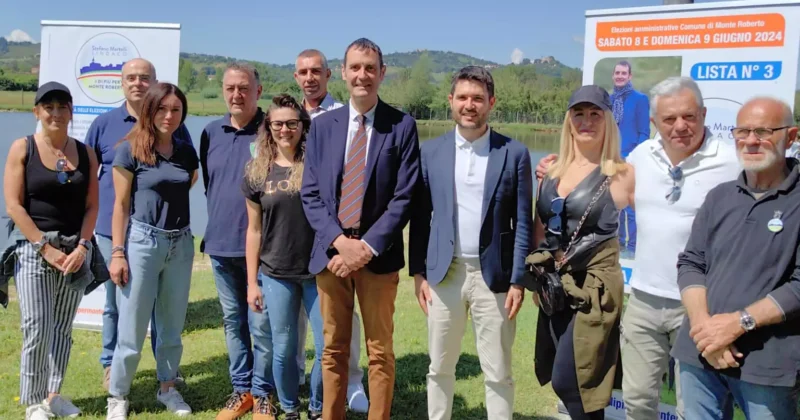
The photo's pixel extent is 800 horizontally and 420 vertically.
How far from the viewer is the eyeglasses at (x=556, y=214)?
299cm

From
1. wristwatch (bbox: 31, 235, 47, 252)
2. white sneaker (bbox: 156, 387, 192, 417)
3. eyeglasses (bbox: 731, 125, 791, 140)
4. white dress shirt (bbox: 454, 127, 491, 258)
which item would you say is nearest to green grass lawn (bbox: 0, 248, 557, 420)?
white sneaker (bbox: 156, 387, 192, 417)

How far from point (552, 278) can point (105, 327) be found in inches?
129

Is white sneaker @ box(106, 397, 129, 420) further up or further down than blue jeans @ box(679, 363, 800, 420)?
further down


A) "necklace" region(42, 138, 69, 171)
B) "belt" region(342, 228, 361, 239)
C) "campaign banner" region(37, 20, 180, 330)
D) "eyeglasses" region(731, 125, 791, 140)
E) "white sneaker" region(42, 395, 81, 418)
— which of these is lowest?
"white sneaker" region(42, 395, 81, 418)

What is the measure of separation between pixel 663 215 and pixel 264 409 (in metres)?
2.49

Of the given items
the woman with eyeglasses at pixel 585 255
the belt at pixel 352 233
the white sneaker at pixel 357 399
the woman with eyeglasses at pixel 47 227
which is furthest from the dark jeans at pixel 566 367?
the woman with eyeglasses at pixel 47 227

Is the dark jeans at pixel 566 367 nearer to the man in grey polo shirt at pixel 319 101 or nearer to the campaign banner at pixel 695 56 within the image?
the campaign banner at pixel 695 56

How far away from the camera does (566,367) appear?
3018 millimetres

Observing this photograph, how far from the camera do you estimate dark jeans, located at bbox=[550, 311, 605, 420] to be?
9.86 feet

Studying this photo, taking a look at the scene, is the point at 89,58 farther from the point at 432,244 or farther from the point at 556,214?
the point at 556,214

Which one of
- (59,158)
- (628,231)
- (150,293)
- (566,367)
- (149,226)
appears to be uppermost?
(59,158)

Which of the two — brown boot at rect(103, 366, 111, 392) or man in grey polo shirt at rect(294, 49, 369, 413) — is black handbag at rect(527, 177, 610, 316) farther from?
brown boot at rect(103, 366, 111, 392)

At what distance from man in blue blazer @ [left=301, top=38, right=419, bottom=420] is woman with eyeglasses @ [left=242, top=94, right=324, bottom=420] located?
146mm

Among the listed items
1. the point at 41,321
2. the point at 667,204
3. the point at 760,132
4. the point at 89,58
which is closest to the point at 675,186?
the point at 667,204
